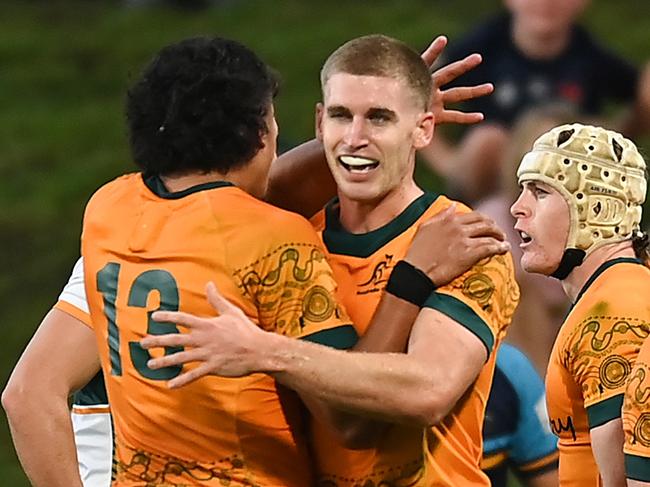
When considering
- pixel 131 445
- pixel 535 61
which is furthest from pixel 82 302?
pixel 535 61

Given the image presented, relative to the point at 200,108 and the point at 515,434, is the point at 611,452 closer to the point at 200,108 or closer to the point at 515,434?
the point at 200,108

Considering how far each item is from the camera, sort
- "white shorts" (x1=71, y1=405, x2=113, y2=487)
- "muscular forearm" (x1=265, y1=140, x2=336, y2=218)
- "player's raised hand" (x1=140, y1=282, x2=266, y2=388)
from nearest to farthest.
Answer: "player's raised hand" (x1=140, y1=282, x2=266, y2=388) → "muscular forearm" (x1=265, y1=140, x2=336, y2=218) → "white shorts" (x1=71, y1=405, x2=113, y2=487)

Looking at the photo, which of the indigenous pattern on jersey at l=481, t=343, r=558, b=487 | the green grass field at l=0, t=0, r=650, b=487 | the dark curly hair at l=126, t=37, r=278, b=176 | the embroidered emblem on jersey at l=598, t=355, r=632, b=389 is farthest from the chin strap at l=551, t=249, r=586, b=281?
the green grass field at l=0, t=0, r=650, b=487

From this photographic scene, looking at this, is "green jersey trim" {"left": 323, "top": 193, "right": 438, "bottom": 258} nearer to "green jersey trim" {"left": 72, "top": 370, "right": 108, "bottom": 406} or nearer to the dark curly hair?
the dark curly hair

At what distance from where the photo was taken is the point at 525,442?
582cm

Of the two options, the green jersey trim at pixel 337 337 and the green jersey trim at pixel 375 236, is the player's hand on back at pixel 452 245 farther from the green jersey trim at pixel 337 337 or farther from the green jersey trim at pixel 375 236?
the green jersey trim at pixel 337 337

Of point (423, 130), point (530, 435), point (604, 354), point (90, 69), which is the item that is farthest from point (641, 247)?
point (90, 69)

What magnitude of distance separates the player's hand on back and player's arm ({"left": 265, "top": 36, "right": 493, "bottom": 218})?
1.45 ft

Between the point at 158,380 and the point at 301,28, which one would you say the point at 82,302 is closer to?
the point at 158,380

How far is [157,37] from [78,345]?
9580 millimetres

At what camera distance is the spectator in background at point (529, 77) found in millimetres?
8977

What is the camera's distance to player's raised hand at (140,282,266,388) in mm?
4051

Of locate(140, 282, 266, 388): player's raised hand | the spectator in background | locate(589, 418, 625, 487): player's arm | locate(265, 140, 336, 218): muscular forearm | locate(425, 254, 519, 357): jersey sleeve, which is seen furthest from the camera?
the spectator in background

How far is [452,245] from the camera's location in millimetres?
4480
